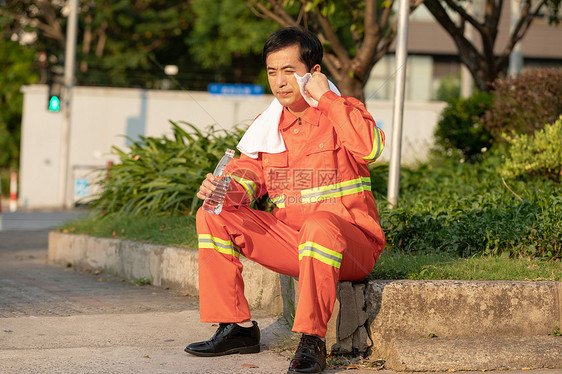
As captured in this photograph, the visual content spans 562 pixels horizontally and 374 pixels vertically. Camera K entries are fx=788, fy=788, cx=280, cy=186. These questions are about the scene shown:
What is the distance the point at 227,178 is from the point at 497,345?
1.55 m

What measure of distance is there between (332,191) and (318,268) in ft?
1.42

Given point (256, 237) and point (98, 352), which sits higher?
point (256, 237)

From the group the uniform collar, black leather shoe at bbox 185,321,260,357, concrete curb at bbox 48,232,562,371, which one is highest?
the uniform collar

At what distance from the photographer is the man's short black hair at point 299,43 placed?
3883mm

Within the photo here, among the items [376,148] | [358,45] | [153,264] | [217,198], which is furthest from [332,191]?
[358,45]

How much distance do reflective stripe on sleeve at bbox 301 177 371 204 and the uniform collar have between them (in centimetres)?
33

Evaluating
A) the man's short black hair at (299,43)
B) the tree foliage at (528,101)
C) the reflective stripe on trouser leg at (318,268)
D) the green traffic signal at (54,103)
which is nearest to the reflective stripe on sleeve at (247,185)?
the reflective stripe on trouser leg at (318,268)

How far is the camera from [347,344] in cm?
392

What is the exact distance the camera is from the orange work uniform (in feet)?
12.0

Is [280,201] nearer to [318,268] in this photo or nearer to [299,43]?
[318,268]

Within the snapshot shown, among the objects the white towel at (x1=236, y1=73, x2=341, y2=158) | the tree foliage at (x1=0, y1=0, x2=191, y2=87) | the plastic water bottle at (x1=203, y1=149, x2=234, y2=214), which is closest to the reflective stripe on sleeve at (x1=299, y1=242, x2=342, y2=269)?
the plastic water bottle at (x1=203, y1=149, x2=234, y2=214)

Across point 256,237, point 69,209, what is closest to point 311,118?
point 256,237

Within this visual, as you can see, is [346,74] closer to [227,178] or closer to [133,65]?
[227,178]

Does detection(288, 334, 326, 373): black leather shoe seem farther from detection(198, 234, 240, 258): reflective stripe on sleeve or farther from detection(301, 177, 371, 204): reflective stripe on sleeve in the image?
detection(301, 177, 371, 204): reflective stripe on sleeve
